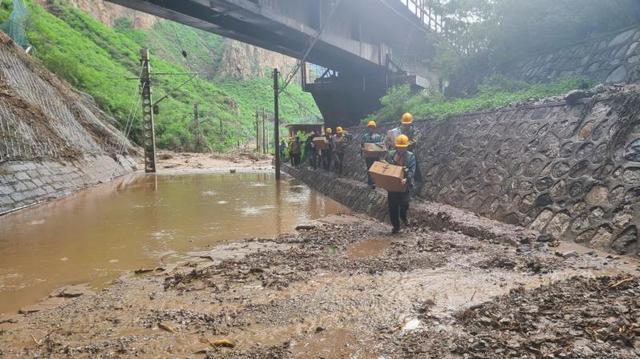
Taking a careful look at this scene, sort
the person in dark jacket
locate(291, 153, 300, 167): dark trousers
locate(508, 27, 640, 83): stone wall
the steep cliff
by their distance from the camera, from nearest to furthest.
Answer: locate(508, 27, 640, 83): stone wall
the person in dark jacket
locate(291, 153, 300, 167): dark trousers
the steep cliff

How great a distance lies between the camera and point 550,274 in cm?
504

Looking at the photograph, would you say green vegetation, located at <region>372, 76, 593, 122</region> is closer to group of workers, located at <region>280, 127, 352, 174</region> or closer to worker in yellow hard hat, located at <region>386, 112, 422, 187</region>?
worker in yellow hard hat, located at <region>386, 112, 422, 187</region>

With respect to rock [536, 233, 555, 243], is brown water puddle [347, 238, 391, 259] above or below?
below

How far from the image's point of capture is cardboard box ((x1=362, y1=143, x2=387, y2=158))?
12.5 metres

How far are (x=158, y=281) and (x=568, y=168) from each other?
6420 millimetres

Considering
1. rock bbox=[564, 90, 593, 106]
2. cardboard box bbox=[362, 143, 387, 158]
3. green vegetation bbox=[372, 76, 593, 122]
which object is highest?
green vegetation bbox=[372, 76, 593, 122]

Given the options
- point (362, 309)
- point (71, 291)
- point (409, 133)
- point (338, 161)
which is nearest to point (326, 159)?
point (338, 161)

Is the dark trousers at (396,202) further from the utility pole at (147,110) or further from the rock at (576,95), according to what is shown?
the utility pole at (147,110)

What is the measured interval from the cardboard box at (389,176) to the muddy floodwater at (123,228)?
8.75 ft

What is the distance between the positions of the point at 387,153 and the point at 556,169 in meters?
2.99

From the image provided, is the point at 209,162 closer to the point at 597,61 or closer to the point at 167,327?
the point at 597,61

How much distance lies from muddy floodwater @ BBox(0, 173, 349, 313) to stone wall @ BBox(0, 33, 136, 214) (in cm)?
68

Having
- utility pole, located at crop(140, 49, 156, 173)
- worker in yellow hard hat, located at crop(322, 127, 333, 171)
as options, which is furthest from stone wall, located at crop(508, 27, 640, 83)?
utility pole, located at crop(140, 49, 156, 173)

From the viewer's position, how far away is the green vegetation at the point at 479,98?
11.5m
